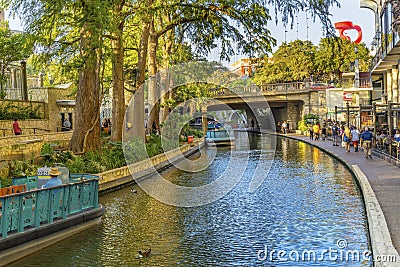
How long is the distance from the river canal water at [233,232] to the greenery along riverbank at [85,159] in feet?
5.59

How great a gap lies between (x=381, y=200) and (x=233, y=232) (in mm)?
4452

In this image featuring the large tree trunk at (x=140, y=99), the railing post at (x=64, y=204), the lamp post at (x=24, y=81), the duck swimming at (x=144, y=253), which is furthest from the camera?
the lamp post at (x=24, y=81)

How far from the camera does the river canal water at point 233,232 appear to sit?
40.2 ft

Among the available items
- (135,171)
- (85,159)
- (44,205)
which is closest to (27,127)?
(135,171)

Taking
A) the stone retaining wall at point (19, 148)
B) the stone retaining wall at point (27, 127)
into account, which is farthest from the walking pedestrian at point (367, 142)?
the stone retaining wall at point (27, 127)

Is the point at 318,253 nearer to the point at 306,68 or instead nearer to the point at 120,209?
the point at 120,209

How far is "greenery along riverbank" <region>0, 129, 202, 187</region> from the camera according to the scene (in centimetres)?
2014

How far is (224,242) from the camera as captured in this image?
45.1ft

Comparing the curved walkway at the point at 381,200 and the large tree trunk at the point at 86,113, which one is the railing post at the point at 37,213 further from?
the large tree trunk at the point at 86,113

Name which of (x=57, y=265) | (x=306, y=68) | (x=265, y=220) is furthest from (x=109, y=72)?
(x=306, y=68)

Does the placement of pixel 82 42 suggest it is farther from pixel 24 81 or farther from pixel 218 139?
pixel 218 139

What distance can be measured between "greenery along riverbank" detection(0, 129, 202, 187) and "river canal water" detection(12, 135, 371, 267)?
1.70 m

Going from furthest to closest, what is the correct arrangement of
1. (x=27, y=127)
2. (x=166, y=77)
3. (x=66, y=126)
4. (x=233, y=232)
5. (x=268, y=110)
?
(x=268, y=110), (x=166, y=77), (x=66, y=126), (x=27, y=127), (x=233, y=232)

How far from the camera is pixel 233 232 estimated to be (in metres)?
14.8
